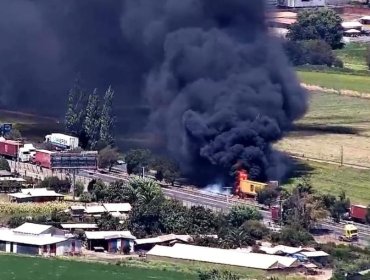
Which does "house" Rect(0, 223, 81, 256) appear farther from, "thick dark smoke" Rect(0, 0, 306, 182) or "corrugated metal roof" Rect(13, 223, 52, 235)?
"thick dark smoke" Rect(0, 0, 306, 182)

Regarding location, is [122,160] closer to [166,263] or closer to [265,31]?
[265,31]

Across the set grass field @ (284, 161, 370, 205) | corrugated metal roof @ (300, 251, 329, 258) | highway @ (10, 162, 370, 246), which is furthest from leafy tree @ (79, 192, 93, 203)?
corrugated metal roof @ (300, 251, 329, 258)

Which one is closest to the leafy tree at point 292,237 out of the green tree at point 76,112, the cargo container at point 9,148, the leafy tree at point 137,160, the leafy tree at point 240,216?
the leafy tree at point 240,216

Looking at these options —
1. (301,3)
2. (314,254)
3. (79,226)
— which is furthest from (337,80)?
(314,254)

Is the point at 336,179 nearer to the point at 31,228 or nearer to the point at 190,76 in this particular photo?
the point at 190,76

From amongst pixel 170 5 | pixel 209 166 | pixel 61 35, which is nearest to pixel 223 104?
pixel 209 166

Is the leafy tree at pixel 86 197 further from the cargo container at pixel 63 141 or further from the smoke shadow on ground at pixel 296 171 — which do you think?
the cargo container at pixel 63 141
